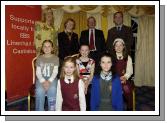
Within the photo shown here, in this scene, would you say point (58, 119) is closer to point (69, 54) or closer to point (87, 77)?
point (87, 77)

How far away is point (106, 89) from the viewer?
8.82 feet

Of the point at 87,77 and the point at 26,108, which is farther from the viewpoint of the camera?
the point at 87,77

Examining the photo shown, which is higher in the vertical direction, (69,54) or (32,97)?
(69,54)

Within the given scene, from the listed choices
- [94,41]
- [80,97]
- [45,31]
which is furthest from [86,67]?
[45,31]

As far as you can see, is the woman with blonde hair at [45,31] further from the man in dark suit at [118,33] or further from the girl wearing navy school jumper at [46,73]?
the man in dark suit at [118,33]

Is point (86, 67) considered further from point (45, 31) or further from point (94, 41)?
point (45, 31)

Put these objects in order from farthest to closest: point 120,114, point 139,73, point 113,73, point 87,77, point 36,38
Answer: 1. point 139,73
2. point 36,38
3. point 87,77
4. point 113,73
5. point 120,114

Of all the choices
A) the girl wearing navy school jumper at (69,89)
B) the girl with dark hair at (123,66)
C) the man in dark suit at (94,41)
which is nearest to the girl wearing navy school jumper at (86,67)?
the man in dark suit at (94,41)

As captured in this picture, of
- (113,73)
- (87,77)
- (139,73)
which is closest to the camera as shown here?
(113,73)

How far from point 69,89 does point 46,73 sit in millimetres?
344

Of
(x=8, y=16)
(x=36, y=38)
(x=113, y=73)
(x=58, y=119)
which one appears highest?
(x=8, y=16)

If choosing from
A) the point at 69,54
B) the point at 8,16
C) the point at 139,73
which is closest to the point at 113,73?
the point at 69,54

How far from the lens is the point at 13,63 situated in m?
2.91

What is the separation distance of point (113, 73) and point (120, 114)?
0.40 m
